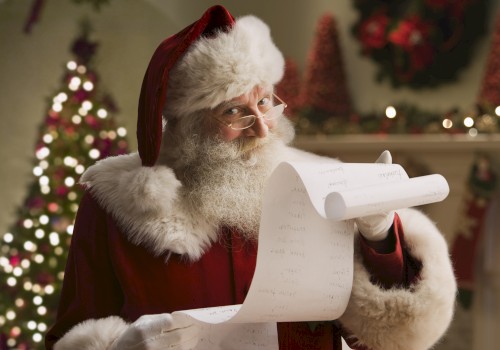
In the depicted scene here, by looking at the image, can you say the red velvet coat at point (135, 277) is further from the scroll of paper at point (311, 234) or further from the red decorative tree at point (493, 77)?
the red decorative tree at point (493, 77)

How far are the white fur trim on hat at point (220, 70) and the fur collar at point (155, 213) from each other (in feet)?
0.63

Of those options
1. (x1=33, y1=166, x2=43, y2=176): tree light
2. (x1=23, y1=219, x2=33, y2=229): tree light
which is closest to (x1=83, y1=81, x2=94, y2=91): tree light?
(x1=33, y1=166, x2=43, y2=176): tree light

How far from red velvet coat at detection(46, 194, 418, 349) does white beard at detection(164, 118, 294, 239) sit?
0.16 feet

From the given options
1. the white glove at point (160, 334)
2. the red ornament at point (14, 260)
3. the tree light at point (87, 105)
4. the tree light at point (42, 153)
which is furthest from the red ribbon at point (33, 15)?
the white glove at point (160, 334)

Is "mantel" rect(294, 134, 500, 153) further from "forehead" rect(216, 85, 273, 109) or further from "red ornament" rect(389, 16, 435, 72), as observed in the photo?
"forehead" rect(216, 85, 273, 109)

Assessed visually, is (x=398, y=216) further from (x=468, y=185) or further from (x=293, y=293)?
(x=468, y=185)

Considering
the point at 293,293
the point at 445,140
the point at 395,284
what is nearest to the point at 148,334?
the point at 293,293

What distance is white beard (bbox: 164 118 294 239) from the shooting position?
1.99 metres

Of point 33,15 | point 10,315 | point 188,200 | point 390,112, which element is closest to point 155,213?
point 188,200

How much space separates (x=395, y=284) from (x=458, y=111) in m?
3.74

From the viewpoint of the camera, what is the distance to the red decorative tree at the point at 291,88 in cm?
561

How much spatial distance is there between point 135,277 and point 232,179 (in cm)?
33

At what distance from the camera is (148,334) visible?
1600mm

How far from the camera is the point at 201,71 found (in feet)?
6.59
